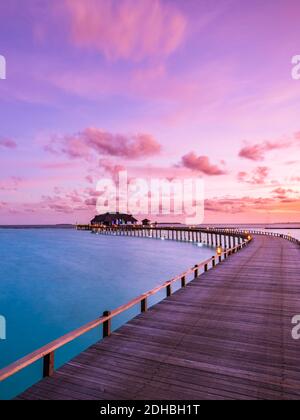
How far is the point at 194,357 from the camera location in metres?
6.15

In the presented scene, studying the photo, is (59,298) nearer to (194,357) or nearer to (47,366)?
(47,366)

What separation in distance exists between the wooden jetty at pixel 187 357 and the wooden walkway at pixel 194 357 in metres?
0.02

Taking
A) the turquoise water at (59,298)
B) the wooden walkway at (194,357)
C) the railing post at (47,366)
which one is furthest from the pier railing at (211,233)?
the railing post at (47,366)

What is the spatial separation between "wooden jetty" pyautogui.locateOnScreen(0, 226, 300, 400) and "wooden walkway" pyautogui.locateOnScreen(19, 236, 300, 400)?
2cm

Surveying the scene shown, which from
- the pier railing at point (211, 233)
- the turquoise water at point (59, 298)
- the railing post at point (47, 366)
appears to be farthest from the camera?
the pier railing at point (211, 233)

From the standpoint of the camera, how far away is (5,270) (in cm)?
4219

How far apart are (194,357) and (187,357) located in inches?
5.9

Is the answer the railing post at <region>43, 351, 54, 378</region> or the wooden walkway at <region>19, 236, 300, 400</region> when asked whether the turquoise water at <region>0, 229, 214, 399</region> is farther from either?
the railing post at <region>43, 351, 54, 378</region>

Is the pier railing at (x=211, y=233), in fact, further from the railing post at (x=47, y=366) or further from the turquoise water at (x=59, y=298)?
the railing post at (x=47, y=366)

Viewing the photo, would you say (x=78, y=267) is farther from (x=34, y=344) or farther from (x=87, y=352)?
(x=87, y=352)

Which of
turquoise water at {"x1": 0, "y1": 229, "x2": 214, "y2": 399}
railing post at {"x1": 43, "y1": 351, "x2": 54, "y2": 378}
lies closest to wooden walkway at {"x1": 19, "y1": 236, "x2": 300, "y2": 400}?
railing post at {"x1": 43, "y1": 351, "x2": 54, "y2": 378}

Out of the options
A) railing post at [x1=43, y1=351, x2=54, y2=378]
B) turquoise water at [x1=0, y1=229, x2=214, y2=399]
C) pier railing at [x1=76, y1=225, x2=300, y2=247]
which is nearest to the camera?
railing post at [x1=43, y1=351, x2=54, y2=378]

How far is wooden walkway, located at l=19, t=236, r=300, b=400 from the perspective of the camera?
16.0 feet

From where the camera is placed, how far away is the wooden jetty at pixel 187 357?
16.0ft
